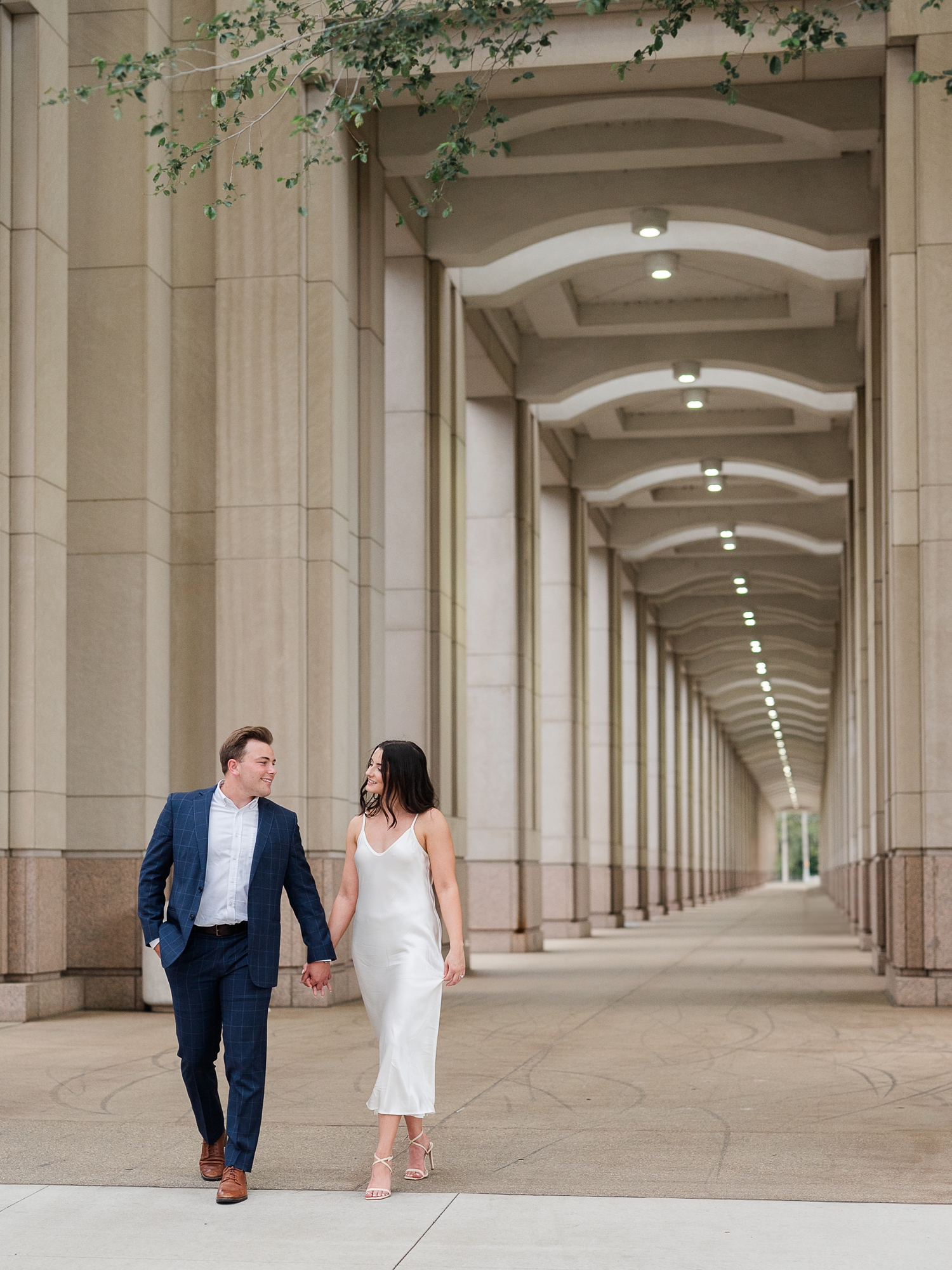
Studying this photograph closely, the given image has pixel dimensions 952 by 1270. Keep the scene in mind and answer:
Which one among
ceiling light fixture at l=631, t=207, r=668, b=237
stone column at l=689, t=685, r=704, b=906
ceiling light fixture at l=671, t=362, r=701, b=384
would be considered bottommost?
stone column at l=689, t=685, r=704, b=906

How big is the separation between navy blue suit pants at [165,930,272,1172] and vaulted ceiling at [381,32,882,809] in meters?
11.2

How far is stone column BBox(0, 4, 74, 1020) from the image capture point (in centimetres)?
1276

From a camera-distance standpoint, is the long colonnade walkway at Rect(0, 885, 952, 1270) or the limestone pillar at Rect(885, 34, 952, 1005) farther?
the limestone pillar at Rect(885, 34, 952, 1005)

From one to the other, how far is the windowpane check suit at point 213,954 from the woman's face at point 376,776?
16.1 inches

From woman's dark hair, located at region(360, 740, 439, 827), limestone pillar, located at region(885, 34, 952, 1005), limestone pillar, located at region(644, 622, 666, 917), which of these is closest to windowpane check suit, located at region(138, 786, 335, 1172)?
woman's dark hair, located at region(360, 740, 439, 827)

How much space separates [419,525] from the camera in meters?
19.0

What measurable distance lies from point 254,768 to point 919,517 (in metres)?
9.28

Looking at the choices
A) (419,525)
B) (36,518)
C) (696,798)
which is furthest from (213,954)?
(696,798)

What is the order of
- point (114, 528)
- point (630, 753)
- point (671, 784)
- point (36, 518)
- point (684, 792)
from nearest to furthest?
point (36, 518) → point (114, 528) → point (630, 753) → point (671, 784) → point (684, 792)

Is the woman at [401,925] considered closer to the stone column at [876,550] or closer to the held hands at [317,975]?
the held hands at [317,975]

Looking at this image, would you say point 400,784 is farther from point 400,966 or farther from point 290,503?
point 290,503

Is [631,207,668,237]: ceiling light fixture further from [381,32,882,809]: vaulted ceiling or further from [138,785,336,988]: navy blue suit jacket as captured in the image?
[138,785,336,988]: navy blue suit jacket

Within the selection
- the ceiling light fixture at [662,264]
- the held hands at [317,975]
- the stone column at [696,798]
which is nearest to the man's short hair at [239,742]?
the held hands at [317,975]

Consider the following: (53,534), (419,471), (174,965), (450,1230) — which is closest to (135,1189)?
(174,965)
